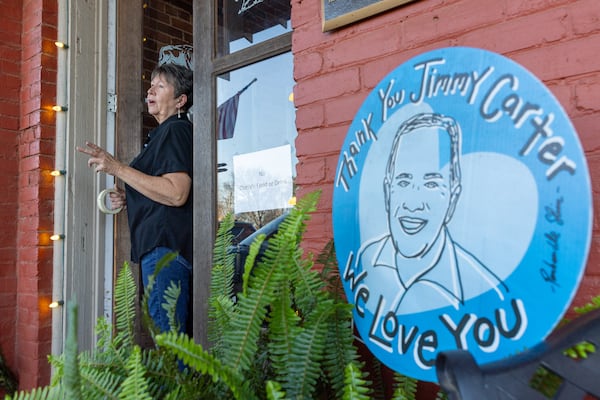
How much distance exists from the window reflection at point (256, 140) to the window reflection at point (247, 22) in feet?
0.39

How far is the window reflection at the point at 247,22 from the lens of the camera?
2.07 metres

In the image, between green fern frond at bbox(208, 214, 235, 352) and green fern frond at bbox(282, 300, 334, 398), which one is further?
green fern frond at bbox(208, 214, 235, 352)

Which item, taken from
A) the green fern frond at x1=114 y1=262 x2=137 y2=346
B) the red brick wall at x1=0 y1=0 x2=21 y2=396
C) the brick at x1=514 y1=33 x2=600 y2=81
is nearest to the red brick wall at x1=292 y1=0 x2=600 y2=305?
the brick at x1=514 y1=33 x2=600 y2=81

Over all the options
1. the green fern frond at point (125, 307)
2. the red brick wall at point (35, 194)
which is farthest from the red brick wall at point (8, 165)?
the green fern frond at point (125, 307)

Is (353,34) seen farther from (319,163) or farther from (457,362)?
(457,362)

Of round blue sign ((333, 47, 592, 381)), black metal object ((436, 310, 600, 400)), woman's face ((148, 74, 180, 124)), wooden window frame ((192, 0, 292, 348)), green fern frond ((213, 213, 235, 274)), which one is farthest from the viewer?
woman's face ((148, 74, 180, 124))

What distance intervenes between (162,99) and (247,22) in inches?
23.5

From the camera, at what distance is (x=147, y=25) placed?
139 inches

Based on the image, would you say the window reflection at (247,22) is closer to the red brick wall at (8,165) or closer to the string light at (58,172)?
the string light at (58,172)

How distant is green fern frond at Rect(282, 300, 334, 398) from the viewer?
883 mm

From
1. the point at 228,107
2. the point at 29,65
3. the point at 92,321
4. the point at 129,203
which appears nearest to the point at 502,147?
the point at 228,107

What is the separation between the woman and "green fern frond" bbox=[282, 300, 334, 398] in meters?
1.33

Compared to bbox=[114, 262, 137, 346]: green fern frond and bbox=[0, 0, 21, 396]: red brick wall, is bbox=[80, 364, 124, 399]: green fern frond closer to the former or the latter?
bbox=[114, 262, 137, 346]: green fern frond

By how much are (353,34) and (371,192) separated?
1.59 ft
